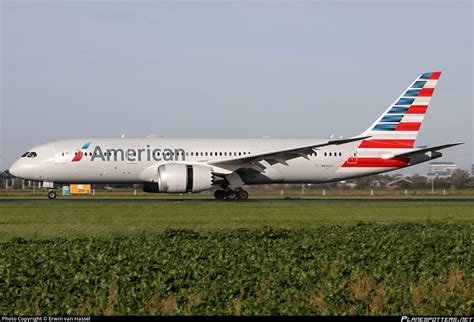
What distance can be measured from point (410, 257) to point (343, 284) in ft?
9.91

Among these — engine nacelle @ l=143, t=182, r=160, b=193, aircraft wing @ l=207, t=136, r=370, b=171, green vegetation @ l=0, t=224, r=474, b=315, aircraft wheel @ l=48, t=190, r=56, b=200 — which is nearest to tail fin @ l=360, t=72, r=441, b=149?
aircraft wing @ l=207, t=136, r=370, b=171

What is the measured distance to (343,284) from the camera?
12.0 meters

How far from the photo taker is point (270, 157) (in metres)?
38.2

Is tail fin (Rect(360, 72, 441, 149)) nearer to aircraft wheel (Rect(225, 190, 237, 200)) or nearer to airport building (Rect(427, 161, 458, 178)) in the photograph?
aircraft wheel (Rect(225, 190, 237, 200))

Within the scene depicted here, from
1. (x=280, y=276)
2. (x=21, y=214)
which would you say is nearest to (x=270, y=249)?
(x=280, y=276)

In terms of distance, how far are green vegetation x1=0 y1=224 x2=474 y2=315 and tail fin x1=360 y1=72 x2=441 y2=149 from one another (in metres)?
25.5

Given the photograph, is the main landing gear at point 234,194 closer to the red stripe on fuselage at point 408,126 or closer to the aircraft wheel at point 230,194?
the aircraft wheel at point 230,194

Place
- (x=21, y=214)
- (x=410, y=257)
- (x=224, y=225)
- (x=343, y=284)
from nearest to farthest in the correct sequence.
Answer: (x=343, y=284) < (x=410, y=257) < (x=224, y=225) < (x=21, y=214)

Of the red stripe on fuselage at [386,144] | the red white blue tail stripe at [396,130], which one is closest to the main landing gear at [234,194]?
the red white blue tail stripe at [396,130]

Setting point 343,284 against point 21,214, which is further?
point 21,214

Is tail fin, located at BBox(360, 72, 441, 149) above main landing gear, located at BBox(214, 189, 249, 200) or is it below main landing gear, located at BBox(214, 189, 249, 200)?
above

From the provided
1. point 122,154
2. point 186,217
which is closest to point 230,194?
point 122,154

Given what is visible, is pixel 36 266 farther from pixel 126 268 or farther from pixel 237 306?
pixel 237 306

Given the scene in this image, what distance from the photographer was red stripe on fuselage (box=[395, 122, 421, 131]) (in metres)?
42.6
